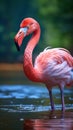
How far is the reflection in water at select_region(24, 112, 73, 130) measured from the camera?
10.3 feet

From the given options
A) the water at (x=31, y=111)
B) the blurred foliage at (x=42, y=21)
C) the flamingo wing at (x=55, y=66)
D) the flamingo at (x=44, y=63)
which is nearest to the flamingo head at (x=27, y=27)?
the flamingo at (x=44, y=63)

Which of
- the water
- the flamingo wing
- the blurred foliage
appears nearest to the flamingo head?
the flamingo wing

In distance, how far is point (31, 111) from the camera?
12.4 ft

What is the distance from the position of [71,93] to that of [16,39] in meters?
1.49

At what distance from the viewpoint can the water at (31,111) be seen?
10.6ft

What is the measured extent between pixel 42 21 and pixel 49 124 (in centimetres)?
348

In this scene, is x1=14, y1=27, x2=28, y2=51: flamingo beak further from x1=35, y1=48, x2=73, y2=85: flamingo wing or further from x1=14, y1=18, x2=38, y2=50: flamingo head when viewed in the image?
x1=35, y1=48, x2=73, y2=85: flamingo wing

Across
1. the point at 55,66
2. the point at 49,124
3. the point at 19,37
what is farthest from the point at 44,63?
the point at 49,124

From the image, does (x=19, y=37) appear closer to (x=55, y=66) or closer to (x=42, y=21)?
(x=55, y=66)

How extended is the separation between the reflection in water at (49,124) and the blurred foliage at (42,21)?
310 cm

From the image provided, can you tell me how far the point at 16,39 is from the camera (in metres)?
3.54

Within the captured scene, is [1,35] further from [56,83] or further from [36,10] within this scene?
[56,83]

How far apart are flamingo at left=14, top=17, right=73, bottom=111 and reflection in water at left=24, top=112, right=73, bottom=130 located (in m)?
0.30

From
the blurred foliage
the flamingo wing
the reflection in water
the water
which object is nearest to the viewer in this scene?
the reflection in water
